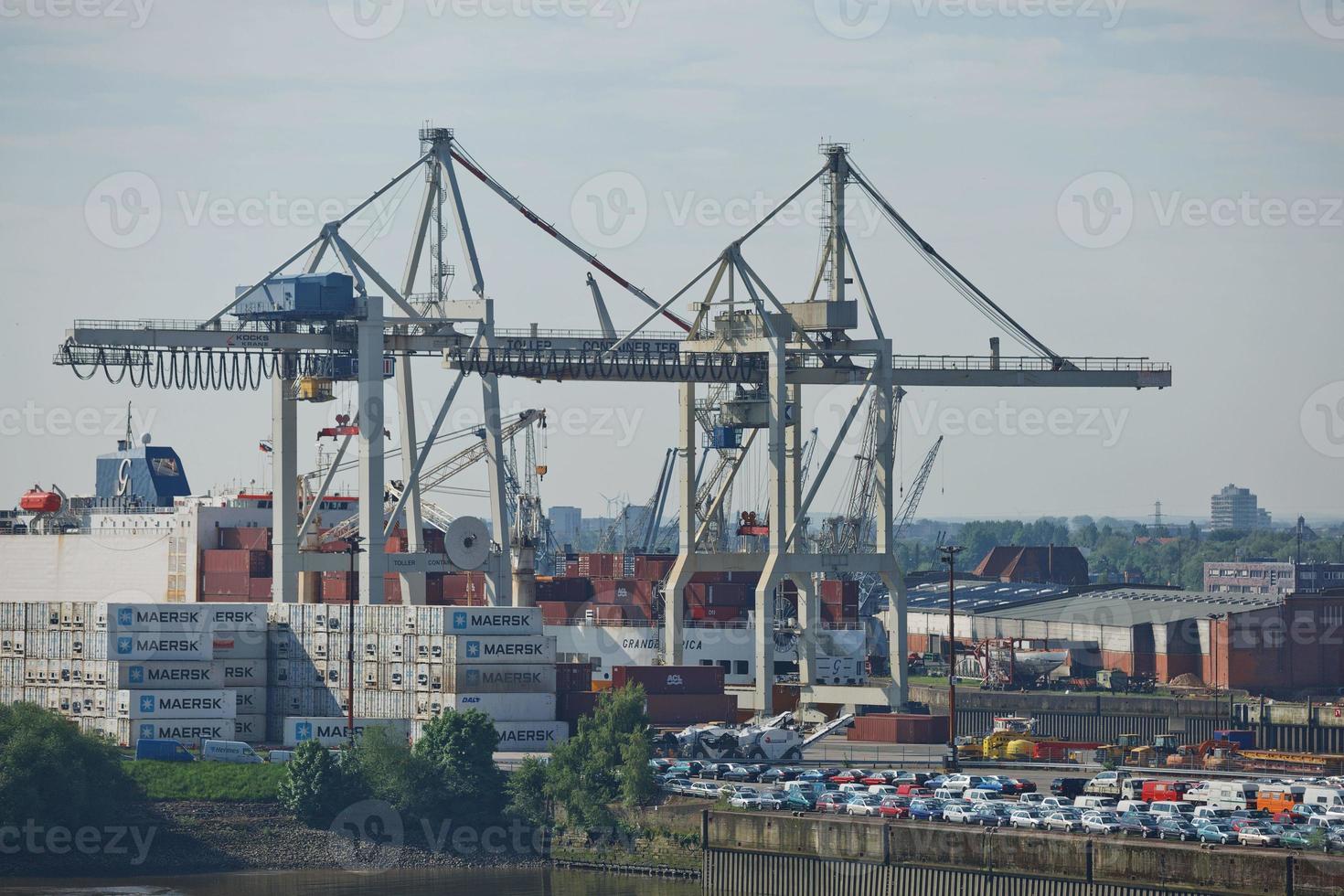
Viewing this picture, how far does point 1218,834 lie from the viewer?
59000 mm

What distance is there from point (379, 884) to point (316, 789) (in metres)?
5.53

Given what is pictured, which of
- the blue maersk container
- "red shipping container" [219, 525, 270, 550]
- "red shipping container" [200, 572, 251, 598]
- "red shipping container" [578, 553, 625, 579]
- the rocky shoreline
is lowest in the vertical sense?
the rocky shoreline

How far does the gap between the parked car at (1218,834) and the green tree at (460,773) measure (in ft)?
79.8

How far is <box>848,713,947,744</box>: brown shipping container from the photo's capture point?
85.2 meters

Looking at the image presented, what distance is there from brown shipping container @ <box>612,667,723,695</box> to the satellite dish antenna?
7694 millimetres

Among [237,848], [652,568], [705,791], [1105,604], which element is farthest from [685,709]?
[1105,604]

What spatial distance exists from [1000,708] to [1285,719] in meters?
13.6

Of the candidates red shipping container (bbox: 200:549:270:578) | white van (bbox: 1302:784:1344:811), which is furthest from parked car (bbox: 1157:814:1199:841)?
red shipping container (bbox: 200:549:270:578)

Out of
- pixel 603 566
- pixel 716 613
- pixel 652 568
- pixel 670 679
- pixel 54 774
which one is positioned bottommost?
pixel 54 774

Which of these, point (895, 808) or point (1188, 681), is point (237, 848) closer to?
point (895, 808)

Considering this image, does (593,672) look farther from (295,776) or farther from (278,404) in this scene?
(295,776)

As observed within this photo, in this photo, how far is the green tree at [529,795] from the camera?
72625mm

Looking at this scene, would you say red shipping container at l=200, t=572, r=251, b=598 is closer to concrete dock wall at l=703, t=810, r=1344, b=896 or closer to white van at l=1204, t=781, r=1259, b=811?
concrete dock wall at l=703, t=810, r=1344, b=896

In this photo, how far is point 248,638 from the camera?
82.5m
